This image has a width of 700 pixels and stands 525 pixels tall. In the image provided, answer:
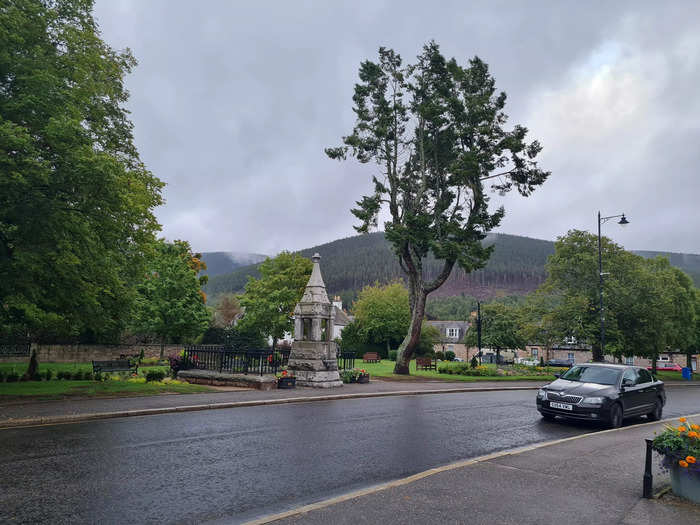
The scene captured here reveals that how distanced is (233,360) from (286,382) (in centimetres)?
262

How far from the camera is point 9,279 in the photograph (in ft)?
39.9

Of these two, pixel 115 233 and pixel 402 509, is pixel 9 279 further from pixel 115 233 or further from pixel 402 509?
pixel 402 509

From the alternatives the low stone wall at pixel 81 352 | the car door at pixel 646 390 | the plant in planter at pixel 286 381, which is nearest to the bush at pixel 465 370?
the plant in planter at pixel 286 381

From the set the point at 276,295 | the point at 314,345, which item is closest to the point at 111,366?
the point at 314,345

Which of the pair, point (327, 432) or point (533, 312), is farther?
point (533, 312)


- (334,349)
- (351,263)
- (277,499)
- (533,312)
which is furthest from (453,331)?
(351,263)

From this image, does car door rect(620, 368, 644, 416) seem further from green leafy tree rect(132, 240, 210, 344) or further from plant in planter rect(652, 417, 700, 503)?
green leafy tree rect(132, 240, 210, 344)

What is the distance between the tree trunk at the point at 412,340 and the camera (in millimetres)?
28500

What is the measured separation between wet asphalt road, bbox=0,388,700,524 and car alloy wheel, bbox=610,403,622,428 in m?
0.68

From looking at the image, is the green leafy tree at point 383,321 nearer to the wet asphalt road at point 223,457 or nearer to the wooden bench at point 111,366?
the wooden bench at point 111,366

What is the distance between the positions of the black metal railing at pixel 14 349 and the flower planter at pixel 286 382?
22.7 metres

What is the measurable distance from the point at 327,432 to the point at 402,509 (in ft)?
15.8

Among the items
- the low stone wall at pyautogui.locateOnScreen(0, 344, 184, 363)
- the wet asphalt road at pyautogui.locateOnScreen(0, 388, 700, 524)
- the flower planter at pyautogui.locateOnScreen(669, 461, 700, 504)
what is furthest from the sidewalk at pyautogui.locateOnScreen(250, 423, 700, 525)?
the low stone wall at pyautogui.locateOnScreen(0, 344, 184, 363)

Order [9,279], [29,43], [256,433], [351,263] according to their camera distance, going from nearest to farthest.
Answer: [256,433], [9,279], [29,43], [351,263]
